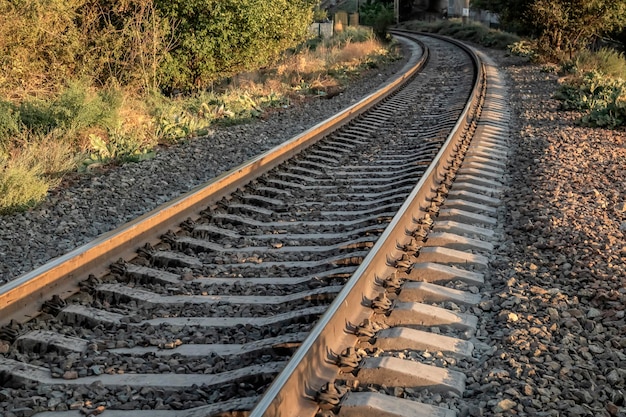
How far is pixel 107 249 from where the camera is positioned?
4.96m

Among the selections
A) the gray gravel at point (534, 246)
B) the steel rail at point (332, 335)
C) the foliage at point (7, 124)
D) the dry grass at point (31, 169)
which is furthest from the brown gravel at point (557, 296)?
the foliage at point (7, 124)

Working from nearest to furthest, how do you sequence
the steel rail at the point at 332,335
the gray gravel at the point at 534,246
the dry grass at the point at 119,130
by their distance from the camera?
the steel rail at the point at 332,335
the gray gravel at the point at 534,246
the dry grass at the point at 119,130

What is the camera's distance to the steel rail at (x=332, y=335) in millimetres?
3067

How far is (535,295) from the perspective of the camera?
4609 mm

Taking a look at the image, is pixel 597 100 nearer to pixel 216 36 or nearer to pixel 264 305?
pixel 216 36

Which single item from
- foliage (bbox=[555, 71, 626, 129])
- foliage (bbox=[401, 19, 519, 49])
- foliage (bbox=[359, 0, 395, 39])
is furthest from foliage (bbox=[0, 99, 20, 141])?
foliage (bbox=[359, 0, 395, 39])

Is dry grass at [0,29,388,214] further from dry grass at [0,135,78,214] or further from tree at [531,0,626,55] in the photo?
tree at [531,0,626,55]

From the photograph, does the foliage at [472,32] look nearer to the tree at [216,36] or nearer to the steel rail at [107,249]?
the tree at [216,36]

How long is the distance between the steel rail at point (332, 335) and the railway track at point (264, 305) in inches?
0.4

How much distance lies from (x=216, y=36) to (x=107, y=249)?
32.4 feet

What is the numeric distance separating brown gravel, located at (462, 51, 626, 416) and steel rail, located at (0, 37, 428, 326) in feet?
8.34

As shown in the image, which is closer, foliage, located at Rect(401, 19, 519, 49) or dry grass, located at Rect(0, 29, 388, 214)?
dry grass, located at Rect(0, 29, 388, 214)

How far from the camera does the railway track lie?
3371mm

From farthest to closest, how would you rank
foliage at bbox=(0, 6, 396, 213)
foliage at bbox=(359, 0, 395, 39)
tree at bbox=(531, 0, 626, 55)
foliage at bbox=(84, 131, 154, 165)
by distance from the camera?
foliage at bbox=(359, 0, 395, 39) → tree at bbox=(531, 0, 626, 55) → foliage at bbox=(84, 131, 154, 165) → foliage at bbox=(0, 6, 396, 213)
